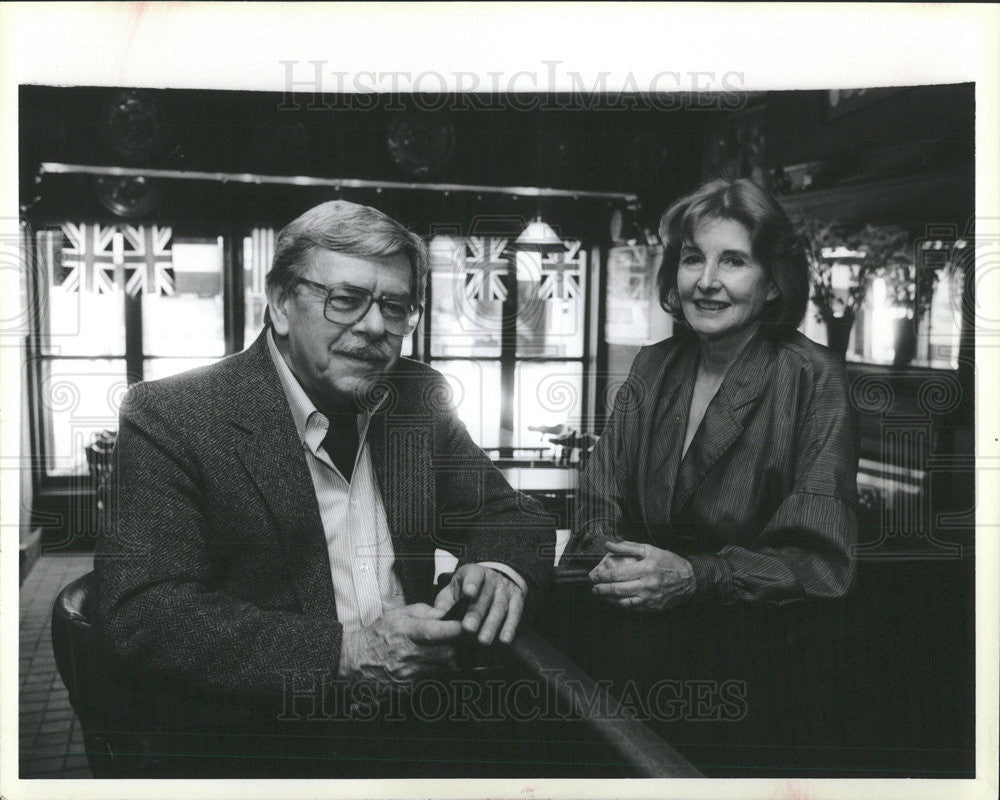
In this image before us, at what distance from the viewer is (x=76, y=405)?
1675 millimetres

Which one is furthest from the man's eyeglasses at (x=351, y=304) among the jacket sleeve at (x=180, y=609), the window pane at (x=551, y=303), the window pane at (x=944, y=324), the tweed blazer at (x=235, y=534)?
the window pane at (x=944, y=324)

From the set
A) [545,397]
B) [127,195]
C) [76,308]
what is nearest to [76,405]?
[76,308]

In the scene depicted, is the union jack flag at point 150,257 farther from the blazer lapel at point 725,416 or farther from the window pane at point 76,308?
the blazer lapel at point 725,416

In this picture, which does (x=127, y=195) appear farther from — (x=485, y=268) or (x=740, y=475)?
(x=740, y=475)

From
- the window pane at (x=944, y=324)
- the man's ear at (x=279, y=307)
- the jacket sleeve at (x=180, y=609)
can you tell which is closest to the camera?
the jacket sleeve at (x=180, y=609)

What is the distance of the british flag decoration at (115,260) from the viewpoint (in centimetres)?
165

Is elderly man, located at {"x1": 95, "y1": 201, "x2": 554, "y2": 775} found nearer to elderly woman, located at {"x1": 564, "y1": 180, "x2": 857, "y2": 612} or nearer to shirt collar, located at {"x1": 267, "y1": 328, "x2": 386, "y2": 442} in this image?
shirt collar, located at {"x1": 267, "y1": 328, "x2": 386, "y2": 442}

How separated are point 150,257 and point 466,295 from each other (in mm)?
637

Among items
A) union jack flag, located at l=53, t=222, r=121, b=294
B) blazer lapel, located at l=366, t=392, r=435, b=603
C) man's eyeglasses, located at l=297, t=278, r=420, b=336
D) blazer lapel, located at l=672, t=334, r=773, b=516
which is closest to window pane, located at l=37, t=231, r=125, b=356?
union jack flag, located at l=53, t=222, r=121, b=294

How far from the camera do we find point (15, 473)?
1.71 meters

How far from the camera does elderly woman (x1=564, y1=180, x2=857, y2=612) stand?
1.65 metres

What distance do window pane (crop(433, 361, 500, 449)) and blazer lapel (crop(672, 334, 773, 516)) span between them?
40 cm

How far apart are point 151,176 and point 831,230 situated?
4.53ft

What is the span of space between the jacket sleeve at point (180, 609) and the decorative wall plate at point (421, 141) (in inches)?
27.2
